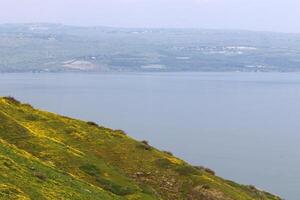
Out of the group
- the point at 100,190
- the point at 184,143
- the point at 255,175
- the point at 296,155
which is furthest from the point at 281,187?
the point at 100,190

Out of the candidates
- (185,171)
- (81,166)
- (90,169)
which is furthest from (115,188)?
(185,171)

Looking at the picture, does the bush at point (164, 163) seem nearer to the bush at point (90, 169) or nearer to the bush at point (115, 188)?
the bush at point (90, 169)

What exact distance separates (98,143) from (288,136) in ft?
527

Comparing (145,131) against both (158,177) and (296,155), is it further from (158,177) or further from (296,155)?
(158,177)

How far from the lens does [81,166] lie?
30.8 metres

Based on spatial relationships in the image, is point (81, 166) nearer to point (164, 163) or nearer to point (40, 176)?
point (40, 176)

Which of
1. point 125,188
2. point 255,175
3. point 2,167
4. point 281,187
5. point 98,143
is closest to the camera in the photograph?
point 2,167

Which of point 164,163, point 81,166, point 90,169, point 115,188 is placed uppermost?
point 81,166

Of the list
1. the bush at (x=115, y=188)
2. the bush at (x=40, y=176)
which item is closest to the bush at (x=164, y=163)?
the bush at (x=115, y=188)

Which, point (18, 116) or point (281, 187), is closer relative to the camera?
point (18, 116)

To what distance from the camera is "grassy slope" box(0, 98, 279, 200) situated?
23.1 m

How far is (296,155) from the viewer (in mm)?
156000

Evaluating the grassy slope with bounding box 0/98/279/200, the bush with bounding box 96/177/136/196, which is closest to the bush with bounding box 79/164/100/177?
the grassy slope with bounding box 0/98/279/200

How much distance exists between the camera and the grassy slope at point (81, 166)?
2314 cm
